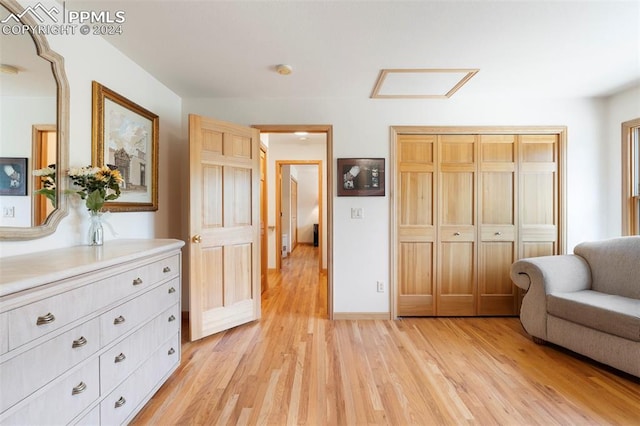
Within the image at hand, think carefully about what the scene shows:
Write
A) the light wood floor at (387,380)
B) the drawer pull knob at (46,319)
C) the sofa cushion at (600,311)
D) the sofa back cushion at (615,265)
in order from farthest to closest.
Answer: the sofa back cushion at (615,265), the sofa cushion at (600,311), the light wood floor at (387,380), the drawer pull knob at (46,319)

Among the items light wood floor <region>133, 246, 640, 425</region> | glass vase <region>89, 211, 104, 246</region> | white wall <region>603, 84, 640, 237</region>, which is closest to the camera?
light wood floor <region>133, 246, 640, 425</region>

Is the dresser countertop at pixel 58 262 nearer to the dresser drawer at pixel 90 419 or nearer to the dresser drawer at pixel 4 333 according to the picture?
the dresser drawer at pixel 4 333

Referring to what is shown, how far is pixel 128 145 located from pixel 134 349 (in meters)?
1.52

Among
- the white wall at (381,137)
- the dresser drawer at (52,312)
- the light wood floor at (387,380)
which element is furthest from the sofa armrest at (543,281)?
the dresser drawer at (52,312)

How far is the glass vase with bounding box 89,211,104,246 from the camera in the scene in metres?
1.60

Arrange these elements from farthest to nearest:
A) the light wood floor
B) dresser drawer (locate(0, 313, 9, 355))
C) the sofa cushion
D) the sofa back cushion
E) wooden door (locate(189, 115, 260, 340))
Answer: wooden door (locate(189, 115, 260, 340)), the sofa back cushion, the sofa cushion, the light wood floor, dresser drawer (locate(0, 313, 9, 355))

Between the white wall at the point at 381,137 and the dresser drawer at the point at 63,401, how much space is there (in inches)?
79.3

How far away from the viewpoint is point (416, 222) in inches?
111

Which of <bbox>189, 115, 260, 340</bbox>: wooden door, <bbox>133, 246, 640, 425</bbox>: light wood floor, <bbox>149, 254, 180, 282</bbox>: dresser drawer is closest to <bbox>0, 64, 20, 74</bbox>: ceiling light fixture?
<bbox>189, 115, 260, 340</bbox>: wooden door

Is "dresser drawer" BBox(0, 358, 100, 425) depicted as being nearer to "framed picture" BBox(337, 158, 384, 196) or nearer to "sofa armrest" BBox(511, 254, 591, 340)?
"framed picture" BBox(337, 158, 384, 196)

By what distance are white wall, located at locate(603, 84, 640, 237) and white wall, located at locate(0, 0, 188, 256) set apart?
178 inches

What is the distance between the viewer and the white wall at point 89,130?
156 cm

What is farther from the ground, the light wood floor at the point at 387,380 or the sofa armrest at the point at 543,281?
the sofa armrest at the point at 543,281

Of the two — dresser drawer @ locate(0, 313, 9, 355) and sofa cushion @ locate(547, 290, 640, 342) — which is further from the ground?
dresser drawer @ locate(0, 313, 9, 355)
